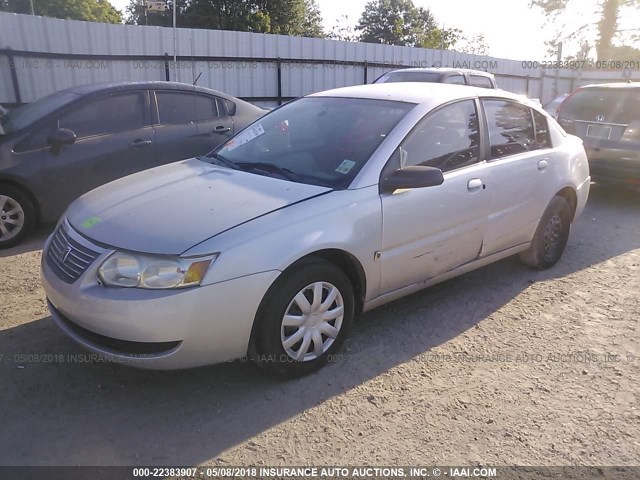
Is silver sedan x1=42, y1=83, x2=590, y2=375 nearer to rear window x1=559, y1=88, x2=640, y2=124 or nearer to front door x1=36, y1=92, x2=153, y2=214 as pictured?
front door x1=36, y1=92, x2=153, y2=214

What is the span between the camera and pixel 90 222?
10.1 ft

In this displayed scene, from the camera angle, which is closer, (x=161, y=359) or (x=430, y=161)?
(x=161, y=359)

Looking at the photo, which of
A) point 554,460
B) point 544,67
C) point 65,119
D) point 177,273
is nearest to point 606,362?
point 554,460

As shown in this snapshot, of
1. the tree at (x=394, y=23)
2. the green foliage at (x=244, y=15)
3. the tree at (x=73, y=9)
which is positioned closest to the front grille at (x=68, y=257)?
the green foliage at (x=244, y=15)

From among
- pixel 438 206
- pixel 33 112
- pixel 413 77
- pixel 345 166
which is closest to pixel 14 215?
pixel 33 112

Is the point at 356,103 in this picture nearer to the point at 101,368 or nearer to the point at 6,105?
the point at 101,368

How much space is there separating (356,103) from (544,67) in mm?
21911

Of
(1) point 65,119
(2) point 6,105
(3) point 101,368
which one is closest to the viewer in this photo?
(3) point 101,368

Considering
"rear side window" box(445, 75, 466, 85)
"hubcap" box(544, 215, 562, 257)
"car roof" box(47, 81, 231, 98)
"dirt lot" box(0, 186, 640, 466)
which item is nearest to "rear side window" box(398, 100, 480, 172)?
"dirt lot" box(0, 186, 640, 466)

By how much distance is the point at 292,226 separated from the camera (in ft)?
9.56

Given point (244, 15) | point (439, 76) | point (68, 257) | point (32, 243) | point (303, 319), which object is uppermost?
point (244, 15)

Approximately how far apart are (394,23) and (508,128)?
49596 mm

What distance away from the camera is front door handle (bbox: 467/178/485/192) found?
12.6 ft

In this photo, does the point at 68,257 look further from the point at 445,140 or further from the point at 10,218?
the point at 10,218
